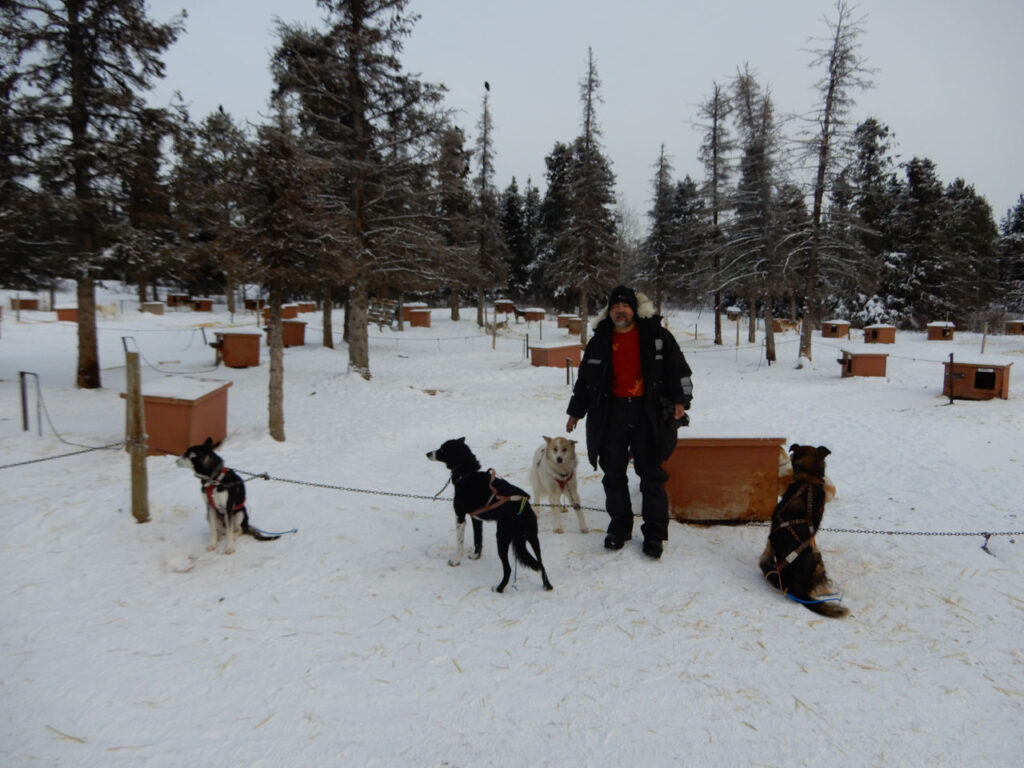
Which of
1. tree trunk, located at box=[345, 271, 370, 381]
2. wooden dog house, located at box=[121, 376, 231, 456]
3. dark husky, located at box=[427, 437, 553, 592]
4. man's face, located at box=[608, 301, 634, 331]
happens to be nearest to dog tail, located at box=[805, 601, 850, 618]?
dark husky, located at box=[427, 437, 553, 592]

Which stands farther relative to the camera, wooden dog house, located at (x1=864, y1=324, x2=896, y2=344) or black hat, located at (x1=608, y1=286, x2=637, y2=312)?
wooden dog house, located at (x1=864, y1=324, x2=896, y2=344)

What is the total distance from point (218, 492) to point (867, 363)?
16.8 m

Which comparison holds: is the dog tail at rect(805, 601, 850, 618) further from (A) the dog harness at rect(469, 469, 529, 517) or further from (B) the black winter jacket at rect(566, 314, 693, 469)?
(A) the dog harness at rect(469, 469, 529, 517)

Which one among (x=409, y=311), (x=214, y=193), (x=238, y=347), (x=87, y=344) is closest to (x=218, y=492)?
(x=214, y=193)

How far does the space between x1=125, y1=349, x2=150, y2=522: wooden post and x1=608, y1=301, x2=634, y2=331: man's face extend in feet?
13.2

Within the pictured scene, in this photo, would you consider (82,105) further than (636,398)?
Yes

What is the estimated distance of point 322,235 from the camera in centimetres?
834

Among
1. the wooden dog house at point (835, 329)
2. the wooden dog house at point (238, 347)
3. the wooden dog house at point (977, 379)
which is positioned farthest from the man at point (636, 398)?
the wooden dog house at point (835, 329)

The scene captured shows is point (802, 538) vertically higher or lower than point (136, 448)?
lower

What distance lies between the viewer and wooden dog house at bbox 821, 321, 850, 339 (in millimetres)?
26984

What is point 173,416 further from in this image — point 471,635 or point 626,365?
point 626,365

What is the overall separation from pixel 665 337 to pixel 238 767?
361 centimetres

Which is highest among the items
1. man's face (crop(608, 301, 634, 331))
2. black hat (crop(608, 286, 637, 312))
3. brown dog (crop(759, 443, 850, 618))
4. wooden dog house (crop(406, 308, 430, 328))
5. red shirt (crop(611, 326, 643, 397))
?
wooden dog house (crop(406, 308, 430, 328))

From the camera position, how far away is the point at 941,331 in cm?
2541
